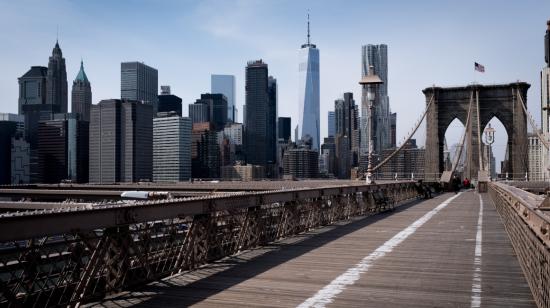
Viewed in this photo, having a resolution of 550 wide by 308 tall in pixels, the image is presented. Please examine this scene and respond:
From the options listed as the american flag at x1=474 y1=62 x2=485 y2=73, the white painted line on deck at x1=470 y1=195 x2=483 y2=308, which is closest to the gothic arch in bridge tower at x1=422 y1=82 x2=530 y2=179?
the american flag at x1=474 y1=62 x2=485 y2=73

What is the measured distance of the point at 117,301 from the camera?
7.77m

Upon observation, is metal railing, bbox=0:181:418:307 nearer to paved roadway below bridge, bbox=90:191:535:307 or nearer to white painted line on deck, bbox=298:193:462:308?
paved roadway below bridge, bbox=90:191:535:307

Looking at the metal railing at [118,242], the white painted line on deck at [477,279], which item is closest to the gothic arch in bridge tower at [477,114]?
the white painted line on deck at [477,279]

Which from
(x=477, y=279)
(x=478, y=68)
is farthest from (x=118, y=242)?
(x=478, y=68)

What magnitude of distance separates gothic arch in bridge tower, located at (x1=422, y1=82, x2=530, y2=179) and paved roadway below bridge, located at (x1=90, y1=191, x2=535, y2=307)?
77.0m

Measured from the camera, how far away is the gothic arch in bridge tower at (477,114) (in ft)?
288

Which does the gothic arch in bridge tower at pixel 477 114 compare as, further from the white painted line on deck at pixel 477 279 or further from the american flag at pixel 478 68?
the white painted line on deck at pixel 477 279

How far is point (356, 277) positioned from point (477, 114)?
8485 cm

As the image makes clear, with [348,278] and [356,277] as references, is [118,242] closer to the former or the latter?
[348,278]

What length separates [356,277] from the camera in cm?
955

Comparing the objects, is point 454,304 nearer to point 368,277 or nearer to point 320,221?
point 368,277

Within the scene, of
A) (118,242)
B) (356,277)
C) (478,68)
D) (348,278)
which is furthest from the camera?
(478,68)

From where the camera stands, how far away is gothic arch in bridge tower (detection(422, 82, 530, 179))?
87.9 m

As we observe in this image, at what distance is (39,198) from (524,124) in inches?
2683
